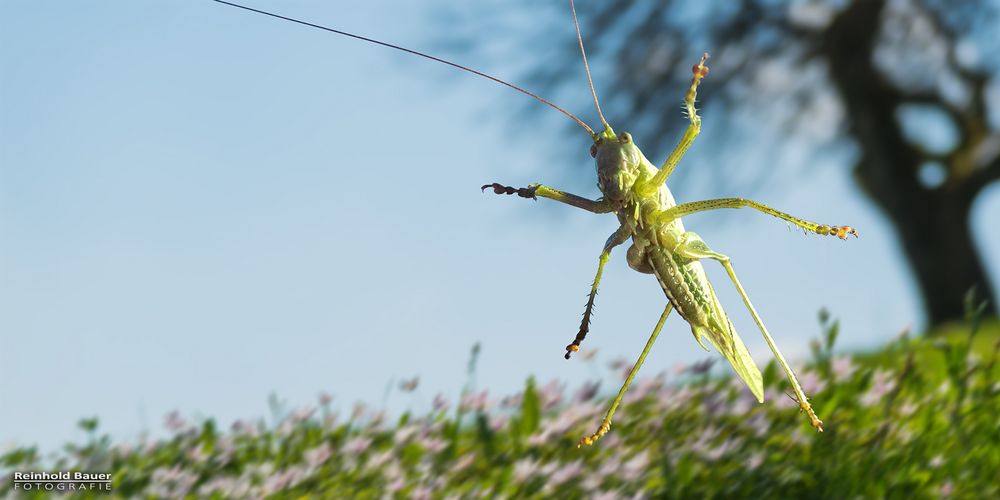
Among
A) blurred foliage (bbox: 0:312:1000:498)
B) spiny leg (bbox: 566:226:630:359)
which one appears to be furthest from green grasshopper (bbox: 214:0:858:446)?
blurred foliage (bbox: 0:312:1000:498)

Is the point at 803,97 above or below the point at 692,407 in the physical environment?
above

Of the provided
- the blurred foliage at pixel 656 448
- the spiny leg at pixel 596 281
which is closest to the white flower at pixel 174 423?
the blurred foliage at pixel 656 448

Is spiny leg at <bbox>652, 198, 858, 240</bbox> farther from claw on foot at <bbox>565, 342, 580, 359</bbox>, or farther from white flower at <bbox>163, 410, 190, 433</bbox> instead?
white flower at <bbox>163, 410, 190, 433</bbox>

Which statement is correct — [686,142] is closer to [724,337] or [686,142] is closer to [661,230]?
[661,230]

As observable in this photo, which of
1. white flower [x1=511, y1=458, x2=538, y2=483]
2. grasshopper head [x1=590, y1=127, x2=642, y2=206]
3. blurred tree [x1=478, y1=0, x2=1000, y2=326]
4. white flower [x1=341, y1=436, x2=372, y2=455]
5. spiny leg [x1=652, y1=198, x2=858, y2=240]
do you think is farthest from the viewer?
blurred tree [x1=478, y1=0, x2=1000, y2=326]

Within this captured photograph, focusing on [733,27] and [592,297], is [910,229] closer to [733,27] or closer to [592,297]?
[733,27]

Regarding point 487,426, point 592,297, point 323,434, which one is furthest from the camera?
point 323,434

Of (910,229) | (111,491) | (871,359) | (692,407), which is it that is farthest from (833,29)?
(111,491)

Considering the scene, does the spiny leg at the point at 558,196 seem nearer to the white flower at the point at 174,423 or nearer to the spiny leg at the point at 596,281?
the spiny leg at the point at 596,281
